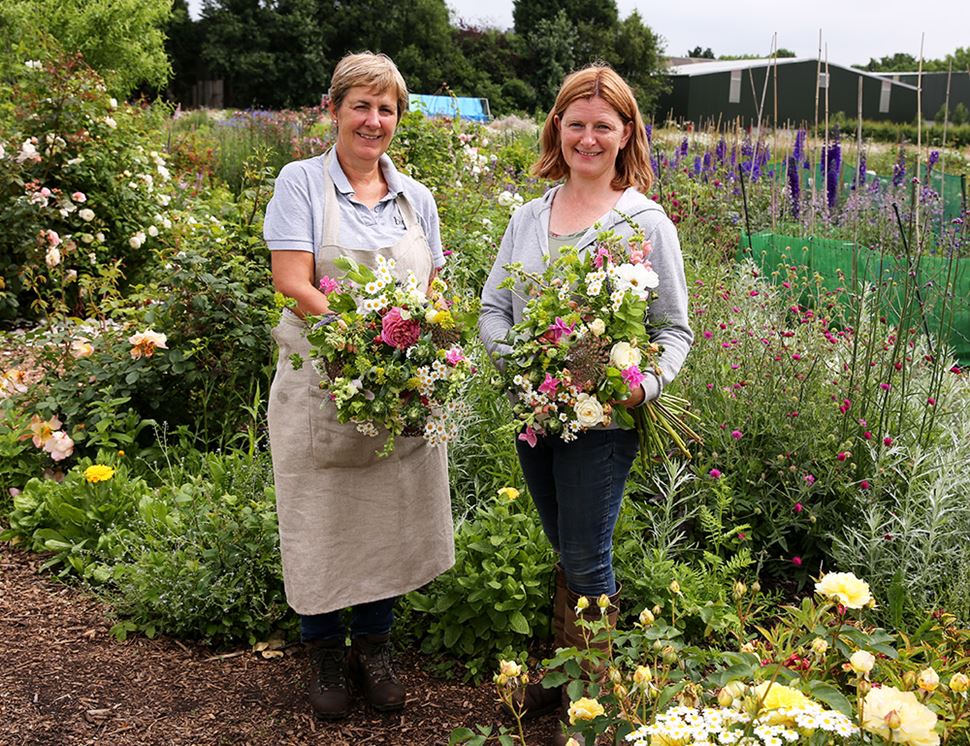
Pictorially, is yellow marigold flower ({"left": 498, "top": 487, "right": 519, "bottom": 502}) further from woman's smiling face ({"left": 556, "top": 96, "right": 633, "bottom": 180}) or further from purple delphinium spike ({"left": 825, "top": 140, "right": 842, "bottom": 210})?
purple delphinium spike ({"left": 825, "top": 140, "right": 842, "bottom": 210})

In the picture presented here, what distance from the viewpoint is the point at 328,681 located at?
2662 mm

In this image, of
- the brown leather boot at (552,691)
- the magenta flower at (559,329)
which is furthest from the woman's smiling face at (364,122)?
the brown leather boot at (552,691)

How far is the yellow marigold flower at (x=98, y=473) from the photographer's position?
3449 mm

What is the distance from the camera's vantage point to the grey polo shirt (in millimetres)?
2352

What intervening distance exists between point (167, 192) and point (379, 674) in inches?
210

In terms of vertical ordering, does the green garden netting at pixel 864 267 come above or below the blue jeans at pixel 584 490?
above

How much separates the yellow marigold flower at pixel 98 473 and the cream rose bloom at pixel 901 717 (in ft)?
9.58

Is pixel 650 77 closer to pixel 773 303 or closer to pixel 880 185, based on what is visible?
pixel 880 185

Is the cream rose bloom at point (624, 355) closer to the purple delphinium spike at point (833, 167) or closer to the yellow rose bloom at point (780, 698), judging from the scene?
the yellow rose bloom at point (780, 698)

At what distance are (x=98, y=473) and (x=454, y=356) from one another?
1.92 metres

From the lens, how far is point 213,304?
3.99 meters

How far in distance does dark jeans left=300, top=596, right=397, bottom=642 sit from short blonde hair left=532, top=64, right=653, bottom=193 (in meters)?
1.31

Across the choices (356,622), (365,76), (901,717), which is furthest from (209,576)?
(901,717)

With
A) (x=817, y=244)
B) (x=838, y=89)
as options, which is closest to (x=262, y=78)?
(x=838, y=89)
